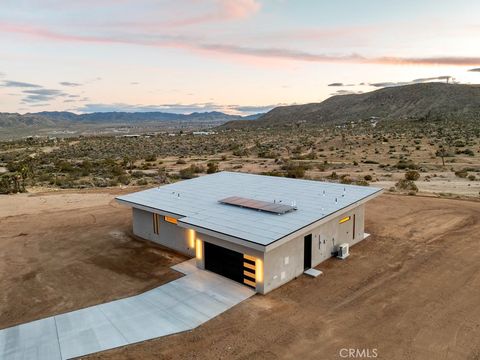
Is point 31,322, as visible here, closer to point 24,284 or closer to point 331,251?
point 24,284

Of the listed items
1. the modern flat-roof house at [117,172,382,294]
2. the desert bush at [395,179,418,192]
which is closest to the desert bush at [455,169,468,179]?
the desert bush at [395,179,418,192]

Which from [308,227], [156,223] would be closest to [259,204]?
[308,227]

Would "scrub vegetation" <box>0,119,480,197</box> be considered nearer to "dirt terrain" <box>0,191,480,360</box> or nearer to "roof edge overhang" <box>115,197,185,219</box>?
"dirt terrain" <box>0,191,480,360</box>

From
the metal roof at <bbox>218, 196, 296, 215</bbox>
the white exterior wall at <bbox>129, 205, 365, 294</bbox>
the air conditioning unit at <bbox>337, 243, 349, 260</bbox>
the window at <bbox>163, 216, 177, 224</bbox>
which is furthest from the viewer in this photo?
the window at <bbox>163, 216, 177, 224</bbox>

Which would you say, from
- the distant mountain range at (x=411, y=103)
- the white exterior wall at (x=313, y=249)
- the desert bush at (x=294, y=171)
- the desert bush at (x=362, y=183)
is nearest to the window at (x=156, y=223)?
the white exterior wall at (x=313, y=249)

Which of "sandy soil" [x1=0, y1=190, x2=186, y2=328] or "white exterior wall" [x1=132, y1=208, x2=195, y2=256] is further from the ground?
"white exterior wall" [x1=132, y1=208, x2=195, y2=256]
